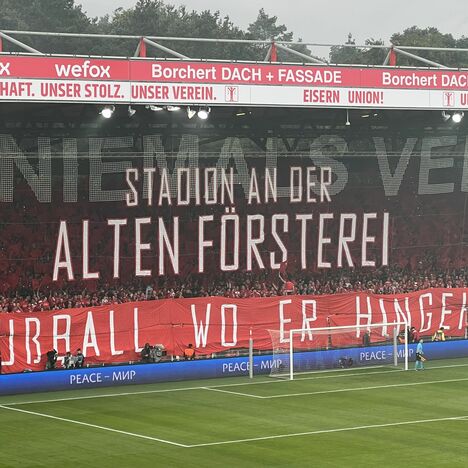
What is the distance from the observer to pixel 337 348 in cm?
3994

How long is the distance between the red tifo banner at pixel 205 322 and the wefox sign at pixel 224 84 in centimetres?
659

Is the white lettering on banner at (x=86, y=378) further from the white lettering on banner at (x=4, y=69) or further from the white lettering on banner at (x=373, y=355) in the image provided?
the white lettering on banner at (x=373, y=355)

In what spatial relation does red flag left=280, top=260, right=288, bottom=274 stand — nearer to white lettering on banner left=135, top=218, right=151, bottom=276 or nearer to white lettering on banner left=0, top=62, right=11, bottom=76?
white lettering on banner left=135, top=218, right=151, bottom=276

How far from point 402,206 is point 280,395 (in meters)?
13.4

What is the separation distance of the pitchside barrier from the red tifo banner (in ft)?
1.92

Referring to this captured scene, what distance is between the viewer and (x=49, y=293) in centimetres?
3903

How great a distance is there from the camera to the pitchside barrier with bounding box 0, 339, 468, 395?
3466 centimetres

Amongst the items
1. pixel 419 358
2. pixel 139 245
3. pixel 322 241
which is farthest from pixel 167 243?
pixel 419 358

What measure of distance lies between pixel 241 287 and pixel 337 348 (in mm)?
4195

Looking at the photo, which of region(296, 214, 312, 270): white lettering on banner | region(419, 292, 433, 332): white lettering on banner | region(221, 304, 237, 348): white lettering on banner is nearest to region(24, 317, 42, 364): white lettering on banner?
region(221, 304, 237, 348): white lettering on banner

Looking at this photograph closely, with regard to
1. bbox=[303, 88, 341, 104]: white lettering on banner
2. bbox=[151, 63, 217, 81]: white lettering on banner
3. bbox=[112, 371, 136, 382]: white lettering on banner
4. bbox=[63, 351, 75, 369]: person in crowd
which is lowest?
bbox=[112, 371, 136, 382]: white lettering on banner

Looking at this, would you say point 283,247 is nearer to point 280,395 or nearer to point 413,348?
point 413,348

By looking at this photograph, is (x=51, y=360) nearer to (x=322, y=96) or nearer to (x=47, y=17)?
(x=322, y=96)

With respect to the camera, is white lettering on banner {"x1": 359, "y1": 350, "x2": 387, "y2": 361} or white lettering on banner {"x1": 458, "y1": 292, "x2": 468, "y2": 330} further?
white lettering on banner {"x1": 458, "y1": 292, "x2": 468, "y2": 330}
